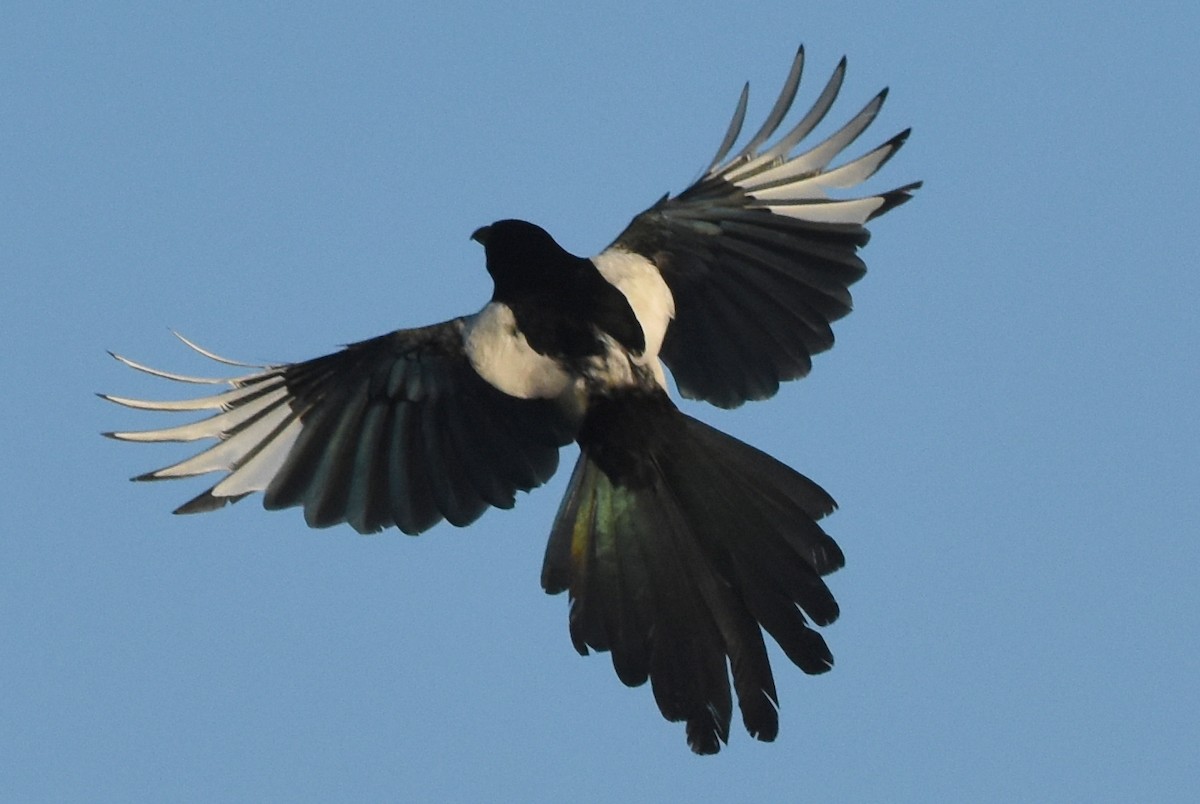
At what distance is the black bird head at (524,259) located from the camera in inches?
267

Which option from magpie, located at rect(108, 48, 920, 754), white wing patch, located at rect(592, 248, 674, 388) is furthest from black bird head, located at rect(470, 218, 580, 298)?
white wing patch, located at rect(592, 248, 674, 388)

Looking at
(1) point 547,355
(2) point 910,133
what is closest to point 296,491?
(1) point 547,355

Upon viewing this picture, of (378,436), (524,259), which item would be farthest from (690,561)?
(378,436)

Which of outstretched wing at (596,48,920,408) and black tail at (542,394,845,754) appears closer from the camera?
black tail at (542,394,845,754)

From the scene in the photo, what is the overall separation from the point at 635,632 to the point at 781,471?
27.8 inches

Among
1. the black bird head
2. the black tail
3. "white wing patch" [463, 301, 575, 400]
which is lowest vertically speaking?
the black tail

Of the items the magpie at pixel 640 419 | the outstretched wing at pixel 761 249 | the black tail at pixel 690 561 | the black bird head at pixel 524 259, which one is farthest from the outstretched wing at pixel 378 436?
the outstretched wing at pixel 761 249

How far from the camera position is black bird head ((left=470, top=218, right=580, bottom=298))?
6.79 meters

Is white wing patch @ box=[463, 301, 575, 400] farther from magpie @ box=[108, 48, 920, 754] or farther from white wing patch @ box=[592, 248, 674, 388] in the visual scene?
white wing patch @ box=[592, 248, 674, 388]

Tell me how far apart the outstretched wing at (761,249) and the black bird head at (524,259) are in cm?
29

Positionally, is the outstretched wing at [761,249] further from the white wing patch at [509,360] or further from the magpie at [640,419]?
the white wing patch at [509,360]

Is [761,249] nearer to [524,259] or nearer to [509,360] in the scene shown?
[524,259]

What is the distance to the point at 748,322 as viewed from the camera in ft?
23.6

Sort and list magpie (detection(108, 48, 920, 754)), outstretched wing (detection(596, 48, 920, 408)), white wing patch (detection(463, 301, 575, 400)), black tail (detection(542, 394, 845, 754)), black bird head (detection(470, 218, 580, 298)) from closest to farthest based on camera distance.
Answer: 1. black tail (detection(542, 394, 845, 754))
2. magpie (detection(108, 48, 920, 754))
3. white wing patch (detection(463, 301, 575, 400))
4. black bird head (detection(470, 218, 580, 298))
5. outstretched wing (detection(596, 48, 920, 408))
